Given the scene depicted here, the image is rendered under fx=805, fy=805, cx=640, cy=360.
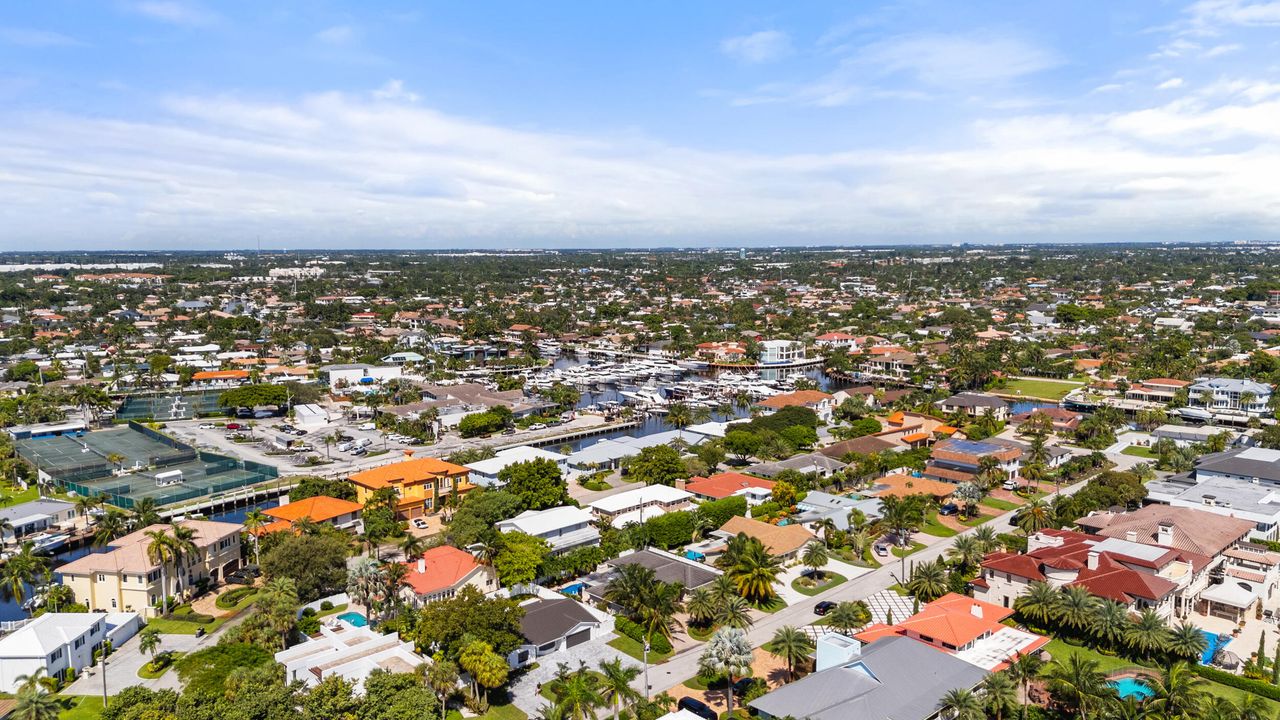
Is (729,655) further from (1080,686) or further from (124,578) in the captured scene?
(124,578)

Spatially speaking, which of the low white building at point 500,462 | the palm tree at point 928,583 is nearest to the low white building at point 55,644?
the low white building at point 500,462

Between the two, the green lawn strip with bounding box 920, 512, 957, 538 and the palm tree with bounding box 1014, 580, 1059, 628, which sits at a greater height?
the palm tree with bounding box 1014, 580, 1059, 628

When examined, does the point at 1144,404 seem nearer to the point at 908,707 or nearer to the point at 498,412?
the point at 498,412

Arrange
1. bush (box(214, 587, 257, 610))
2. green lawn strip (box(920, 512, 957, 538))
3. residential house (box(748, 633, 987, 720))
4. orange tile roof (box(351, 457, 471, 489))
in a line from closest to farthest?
1. residential house (box(748, 633, 987, 720))
2. bush (box(214, 587, 257, 610))
3. green lawn strip (box(920, 512, 957, 538))
4. orange tile roof (box(351, 457, 471, 489))

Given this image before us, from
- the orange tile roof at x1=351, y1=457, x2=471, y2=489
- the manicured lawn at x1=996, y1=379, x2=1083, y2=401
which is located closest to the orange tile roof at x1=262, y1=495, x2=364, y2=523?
the orange tile roof at x1=351, y1=457, x2=471, y2=489

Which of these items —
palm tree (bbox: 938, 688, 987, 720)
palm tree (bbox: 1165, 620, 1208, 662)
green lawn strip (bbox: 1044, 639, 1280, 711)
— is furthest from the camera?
palm tree (bbox: 1165, 620, 1208, 662)

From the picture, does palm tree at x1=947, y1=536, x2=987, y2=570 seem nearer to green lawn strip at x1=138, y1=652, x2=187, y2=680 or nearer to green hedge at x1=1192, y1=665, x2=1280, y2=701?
green hedge at x1=1192, y1=665, x2=1280, y2=701

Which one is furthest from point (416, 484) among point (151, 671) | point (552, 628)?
point (552, 628)

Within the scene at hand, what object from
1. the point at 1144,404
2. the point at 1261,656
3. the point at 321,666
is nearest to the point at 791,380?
the point at 1144,404
